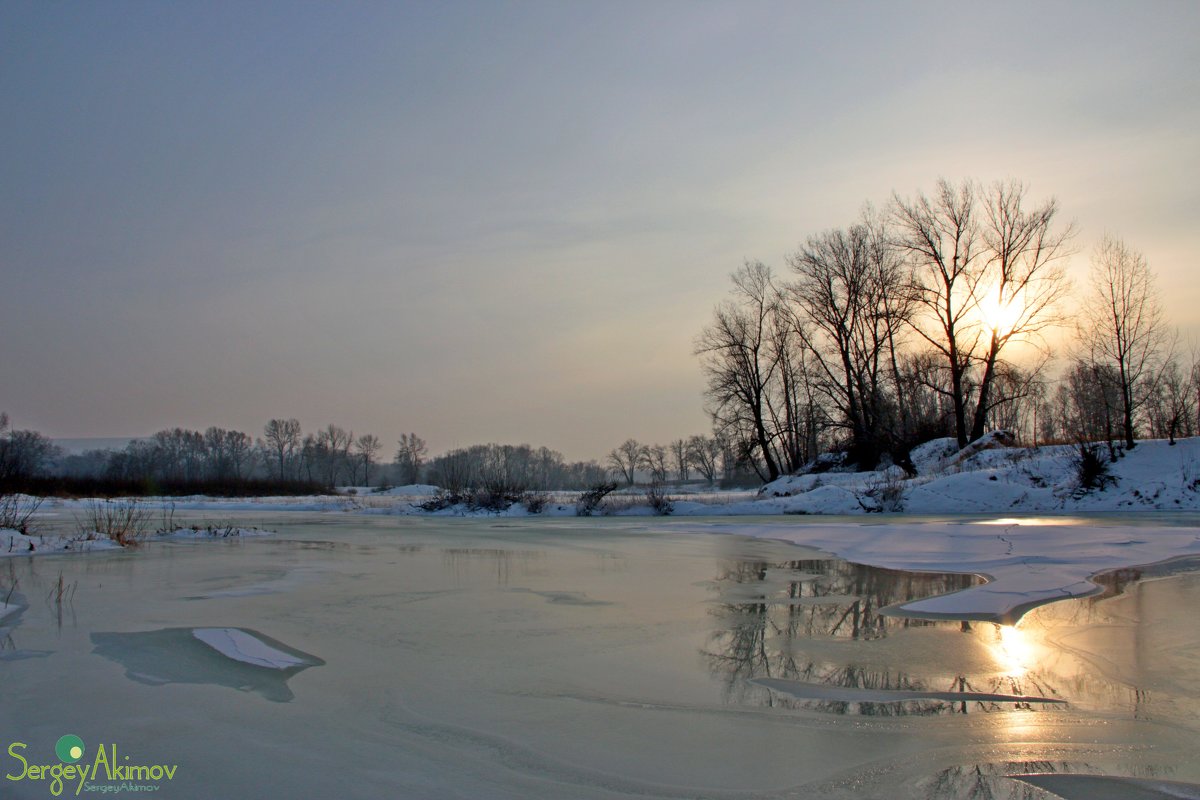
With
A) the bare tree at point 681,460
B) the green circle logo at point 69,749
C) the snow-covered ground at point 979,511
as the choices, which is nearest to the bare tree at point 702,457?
the bare tree at point 681,460

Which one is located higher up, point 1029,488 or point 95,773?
point 1029,488

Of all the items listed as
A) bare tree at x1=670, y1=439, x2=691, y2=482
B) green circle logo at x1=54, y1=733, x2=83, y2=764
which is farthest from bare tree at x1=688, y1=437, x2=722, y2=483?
green circle logo at x1=54, y1=733, x2=83, y2=764

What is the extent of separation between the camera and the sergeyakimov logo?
3.30m

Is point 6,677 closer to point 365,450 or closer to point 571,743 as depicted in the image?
point 571,743

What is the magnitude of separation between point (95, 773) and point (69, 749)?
438mm

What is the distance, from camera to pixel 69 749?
3.72 meters

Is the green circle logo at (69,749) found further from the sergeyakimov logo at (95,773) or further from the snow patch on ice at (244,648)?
the snow patch on ice at (244,648)

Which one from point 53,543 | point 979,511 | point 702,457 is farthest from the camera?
point 702,457

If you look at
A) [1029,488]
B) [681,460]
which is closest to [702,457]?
[681,460]

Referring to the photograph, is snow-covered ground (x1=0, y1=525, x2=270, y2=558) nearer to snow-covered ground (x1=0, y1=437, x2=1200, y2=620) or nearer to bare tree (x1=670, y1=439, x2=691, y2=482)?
snow-covered ground (x1=0, y1=437, x2=1200, y2=620)

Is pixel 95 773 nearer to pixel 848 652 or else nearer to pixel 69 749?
pixel 69 749

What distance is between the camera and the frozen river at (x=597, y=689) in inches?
133

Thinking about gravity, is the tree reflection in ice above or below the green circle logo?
below

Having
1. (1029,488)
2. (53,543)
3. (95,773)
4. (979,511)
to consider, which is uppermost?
(1029,488)
